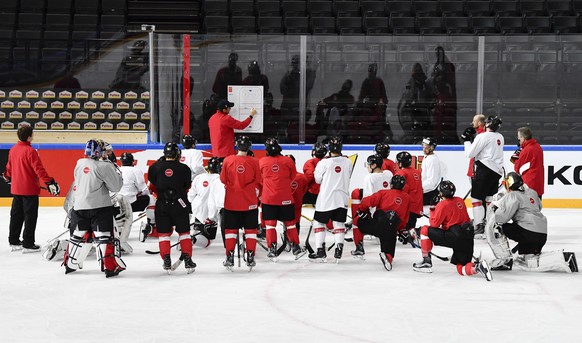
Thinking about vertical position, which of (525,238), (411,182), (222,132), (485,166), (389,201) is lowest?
(525,238)

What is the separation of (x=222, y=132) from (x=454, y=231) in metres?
4.56

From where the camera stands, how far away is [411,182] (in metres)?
8.48

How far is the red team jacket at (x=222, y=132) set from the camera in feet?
35.5

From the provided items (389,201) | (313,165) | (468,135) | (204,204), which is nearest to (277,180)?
(313,165)

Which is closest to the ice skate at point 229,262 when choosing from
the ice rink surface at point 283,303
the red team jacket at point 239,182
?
the ice rink surface at point 283,303

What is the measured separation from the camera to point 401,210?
302 inches

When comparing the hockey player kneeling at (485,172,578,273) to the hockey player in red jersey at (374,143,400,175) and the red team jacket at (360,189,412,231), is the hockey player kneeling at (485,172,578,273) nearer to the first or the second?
the red team jacket at (360,189,412,231)

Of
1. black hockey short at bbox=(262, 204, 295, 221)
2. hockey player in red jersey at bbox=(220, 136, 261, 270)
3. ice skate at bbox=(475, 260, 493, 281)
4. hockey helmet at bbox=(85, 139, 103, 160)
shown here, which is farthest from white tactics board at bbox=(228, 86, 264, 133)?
ice skate at bbox=(475, 260, 493, 281)

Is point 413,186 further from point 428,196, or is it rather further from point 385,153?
point 428,196

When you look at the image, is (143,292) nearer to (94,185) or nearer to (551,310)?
(94,185)

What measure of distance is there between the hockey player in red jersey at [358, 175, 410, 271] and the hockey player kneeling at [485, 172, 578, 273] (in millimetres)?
821

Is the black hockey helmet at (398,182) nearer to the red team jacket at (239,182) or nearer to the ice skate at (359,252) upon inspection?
the ice skate at (359,252)

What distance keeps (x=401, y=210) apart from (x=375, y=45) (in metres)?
4.97

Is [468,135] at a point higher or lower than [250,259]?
higher
